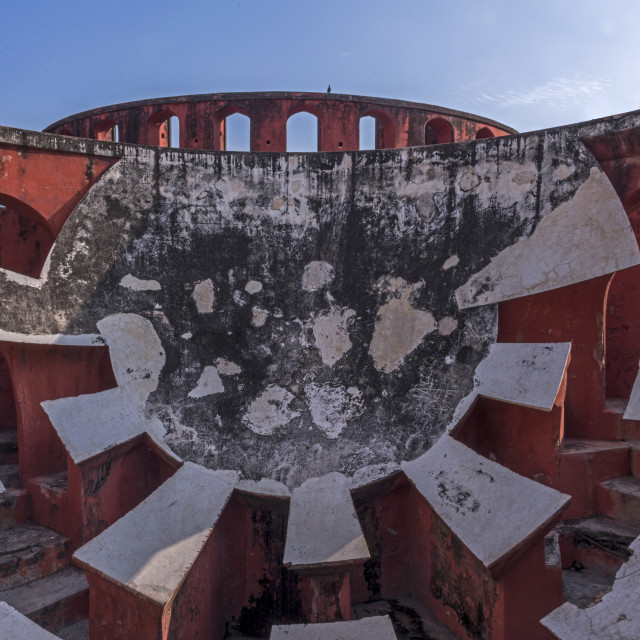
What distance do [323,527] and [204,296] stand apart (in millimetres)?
1804

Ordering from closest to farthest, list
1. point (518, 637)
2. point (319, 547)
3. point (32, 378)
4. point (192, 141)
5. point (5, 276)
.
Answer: point (518, 637), point (319, 547), point (5, 276), point (32, 378), point (192, 141)

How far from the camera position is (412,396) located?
11.6 ft

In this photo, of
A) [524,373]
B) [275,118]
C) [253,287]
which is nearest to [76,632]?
[253,287]

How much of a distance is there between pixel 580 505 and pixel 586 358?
3.54ft

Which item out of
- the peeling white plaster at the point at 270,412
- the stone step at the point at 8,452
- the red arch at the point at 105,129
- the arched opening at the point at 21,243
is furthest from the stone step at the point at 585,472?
the red arch at the point at 105,129

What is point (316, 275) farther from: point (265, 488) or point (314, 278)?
point (265, 488)

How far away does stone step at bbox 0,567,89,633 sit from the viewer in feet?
10.8

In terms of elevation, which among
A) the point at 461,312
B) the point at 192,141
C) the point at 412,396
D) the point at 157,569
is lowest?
the point at 157,569

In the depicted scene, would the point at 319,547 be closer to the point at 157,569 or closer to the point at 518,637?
A: the point at 157,569

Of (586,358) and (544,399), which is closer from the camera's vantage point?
(544,399)

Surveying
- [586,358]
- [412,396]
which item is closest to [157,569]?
[412,396]

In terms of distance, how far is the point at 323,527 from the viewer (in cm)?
306

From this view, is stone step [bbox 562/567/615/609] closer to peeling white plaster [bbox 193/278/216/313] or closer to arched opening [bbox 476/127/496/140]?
peeling white plaster [bbox 193/278/216/313]

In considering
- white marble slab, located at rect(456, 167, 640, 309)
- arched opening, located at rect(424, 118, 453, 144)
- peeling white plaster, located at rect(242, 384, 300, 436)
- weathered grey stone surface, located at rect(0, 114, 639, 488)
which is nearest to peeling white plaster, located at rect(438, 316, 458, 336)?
weathered grey stone surface, located at rect(0, 114, 639, 488)
